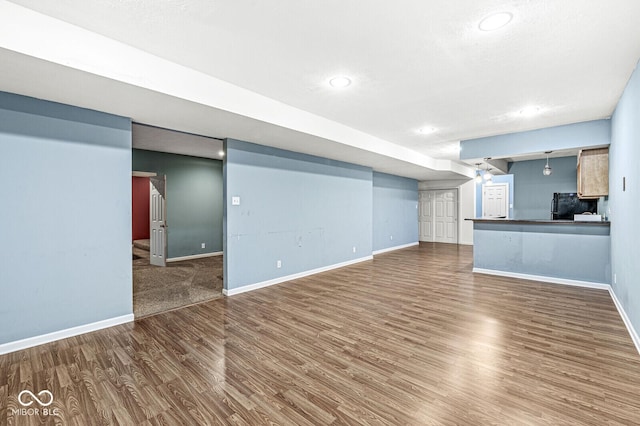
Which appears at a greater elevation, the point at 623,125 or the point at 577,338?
the point at 623,125

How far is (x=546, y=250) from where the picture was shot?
5.23 meters

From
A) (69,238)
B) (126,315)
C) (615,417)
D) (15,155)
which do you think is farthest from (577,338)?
(15,155)

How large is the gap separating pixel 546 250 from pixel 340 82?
187 inches

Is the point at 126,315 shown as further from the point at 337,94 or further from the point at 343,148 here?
the point at 343,148

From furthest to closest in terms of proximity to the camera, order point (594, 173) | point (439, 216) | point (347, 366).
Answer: point (439, 216) < point (594, 173) < point (347, 366)

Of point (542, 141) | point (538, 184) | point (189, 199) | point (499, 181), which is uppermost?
point (542, 141)

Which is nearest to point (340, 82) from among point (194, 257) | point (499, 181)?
point (194, 257)

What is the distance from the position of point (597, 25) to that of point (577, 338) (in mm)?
2785

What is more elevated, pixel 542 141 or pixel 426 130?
pixel 426 130

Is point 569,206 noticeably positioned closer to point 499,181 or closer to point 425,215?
point 499,181

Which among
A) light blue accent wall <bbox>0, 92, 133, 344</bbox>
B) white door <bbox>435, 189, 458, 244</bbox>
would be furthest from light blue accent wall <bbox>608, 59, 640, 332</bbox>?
white door <bbox>435, 189, 458, 244</bbox>

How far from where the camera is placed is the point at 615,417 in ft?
6.03

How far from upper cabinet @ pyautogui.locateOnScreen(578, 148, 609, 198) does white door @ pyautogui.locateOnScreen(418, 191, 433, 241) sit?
606 cm

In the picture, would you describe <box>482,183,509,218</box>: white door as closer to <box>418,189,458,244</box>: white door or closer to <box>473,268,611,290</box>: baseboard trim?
<box>418,189,458,244</box>: white door
